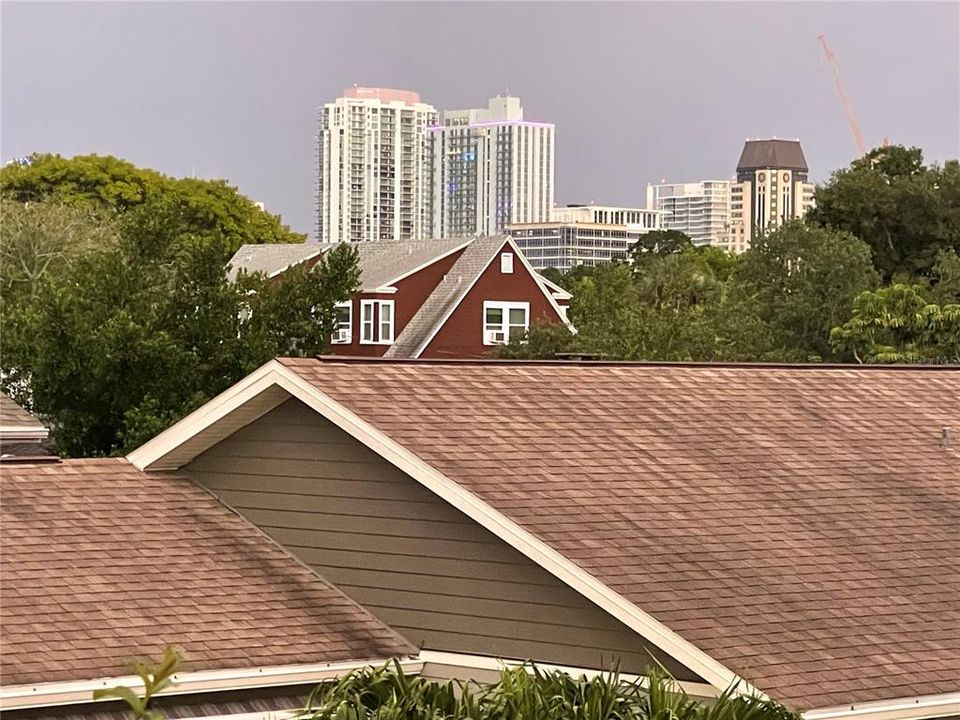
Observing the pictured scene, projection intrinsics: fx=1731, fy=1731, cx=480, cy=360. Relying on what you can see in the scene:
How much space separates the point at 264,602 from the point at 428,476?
157 cm

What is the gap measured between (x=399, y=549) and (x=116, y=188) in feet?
229

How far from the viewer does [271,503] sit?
1355 centimetres

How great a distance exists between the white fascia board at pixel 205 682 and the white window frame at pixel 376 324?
46.7 meters

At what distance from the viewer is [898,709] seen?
35.2 ft

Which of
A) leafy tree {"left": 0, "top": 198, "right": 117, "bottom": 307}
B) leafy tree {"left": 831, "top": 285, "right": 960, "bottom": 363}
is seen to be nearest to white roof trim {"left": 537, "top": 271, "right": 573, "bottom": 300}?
leafy tree {"left": 831, "top": 285, "right": 960, "bottom": 363}

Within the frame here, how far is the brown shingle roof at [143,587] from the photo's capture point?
11398mm

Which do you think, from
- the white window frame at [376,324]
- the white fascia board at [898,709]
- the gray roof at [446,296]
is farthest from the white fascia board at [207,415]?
the white window frame at [376,324]

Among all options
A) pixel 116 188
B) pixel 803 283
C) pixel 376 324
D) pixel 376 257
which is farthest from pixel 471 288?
pixel 116 188

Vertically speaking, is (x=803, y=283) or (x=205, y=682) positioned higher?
(x=803, y=283)

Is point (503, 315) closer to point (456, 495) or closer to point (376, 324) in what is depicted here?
point (376, 324)

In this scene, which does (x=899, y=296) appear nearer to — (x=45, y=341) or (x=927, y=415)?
(x=45, y=341)

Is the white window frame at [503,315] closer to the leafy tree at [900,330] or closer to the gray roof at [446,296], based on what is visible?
the gray roof at [446,296]

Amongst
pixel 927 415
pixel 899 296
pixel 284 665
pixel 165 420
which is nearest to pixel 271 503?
pixel 284 665

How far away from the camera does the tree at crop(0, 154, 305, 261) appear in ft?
261
